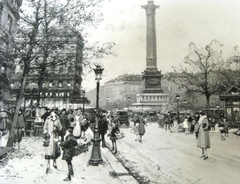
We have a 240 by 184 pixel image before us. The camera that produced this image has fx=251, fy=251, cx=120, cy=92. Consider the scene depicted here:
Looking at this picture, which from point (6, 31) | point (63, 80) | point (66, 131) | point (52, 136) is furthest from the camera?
point (66, 131)

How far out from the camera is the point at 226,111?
11938 millimetres

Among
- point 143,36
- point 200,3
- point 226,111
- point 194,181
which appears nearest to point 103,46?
point 143,36

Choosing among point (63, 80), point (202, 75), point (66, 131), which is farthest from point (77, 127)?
point (202, 75)

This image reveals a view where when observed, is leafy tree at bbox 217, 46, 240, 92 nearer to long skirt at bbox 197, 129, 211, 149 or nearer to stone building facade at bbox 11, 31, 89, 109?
long skirt at bbox 197, 129, 211, 149

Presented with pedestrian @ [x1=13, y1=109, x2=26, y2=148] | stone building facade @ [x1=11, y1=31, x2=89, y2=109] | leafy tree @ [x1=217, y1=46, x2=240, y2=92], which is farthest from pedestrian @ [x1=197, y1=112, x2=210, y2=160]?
pedestrian @ [x1=13, y1=109, x2=26, y2=148]

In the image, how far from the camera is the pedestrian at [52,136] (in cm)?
394

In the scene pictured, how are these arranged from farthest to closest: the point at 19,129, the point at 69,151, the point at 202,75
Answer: the point at 202,75
the point at 19,129
the point at 69,151

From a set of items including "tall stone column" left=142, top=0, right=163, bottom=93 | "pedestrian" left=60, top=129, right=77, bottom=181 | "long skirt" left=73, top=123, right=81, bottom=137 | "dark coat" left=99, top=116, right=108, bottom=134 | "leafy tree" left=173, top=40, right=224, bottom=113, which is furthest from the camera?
"long skirt" left=73, top=123, right=81, bottom=137

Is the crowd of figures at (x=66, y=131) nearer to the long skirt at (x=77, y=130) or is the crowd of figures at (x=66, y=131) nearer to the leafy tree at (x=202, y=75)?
the long skirt at (x=77, y=130)

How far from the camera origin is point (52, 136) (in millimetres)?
4102

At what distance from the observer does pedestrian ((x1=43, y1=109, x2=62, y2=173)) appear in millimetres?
3938

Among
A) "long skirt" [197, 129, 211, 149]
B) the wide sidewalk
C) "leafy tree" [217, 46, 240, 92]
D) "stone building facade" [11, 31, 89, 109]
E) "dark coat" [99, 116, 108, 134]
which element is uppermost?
"leafy tree" [217, 46, 240, 92]

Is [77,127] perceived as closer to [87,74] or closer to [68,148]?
[87,74]

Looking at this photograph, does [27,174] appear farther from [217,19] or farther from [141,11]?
[217,19]
